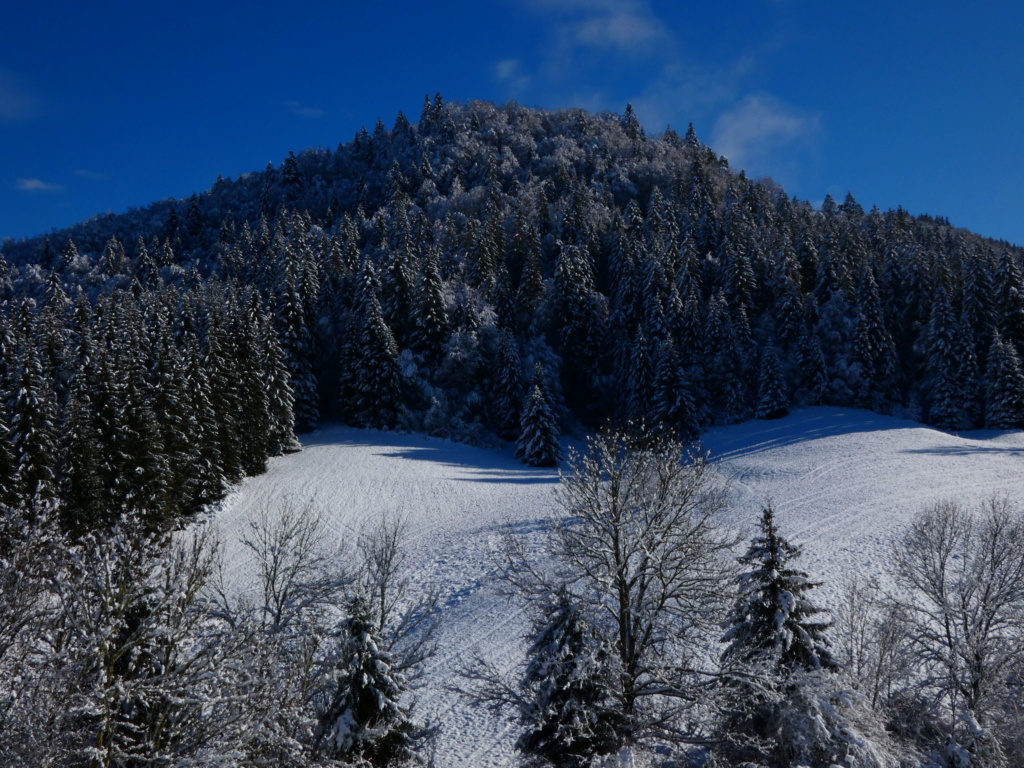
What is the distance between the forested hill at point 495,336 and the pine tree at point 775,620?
26316 mm

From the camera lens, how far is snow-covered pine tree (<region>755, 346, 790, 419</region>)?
176 feet

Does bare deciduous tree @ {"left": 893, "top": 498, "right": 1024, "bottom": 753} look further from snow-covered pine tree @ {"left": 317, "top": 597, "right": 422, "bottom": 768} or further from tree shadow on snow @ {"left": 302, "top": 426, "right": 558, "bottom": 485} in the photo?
tree shadow on snow @ {"left": 302, "top": 426, "right": 558, "bottom": 485}

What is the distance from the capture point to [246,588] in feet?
90.5

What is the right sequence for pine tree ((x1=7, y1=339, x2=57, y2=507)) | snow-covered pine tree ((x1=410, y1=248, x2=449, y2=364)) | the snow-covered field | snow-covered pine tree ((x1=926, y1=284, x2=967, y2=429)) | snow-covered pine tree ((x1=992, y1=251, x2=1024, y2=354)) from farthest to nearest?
snow-covered pine tree ((x1=410, y1=248, x2=449, y2=364))
snow-covered pine tree ((x1=992, y1=251, x2=1024, y2=354))
snow-covered pine tree ((x1=926, y1=284, x2=967, y2=429))
pine tree ((x1=7, y1=339, x2=57, y2=507))
the snow-covered field

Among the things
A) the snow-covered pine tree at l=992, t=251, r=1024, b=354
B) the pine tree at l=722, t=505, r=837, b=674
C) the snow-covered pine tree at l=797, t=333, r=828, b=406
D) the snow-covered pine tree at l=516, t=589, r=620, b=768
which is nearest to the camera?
the snow-covered pine tree at l=516, t=589, r=620, b=768

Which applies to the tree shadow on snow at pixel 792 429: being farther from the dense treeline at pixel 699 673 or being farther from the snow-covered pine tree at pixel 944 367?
the dense treeline at pixel 699 673

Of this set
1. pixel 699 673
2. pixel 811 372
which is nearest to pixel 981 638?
pixel 699 673

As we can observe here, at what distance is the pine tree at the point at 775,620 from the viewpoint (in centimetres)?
1338

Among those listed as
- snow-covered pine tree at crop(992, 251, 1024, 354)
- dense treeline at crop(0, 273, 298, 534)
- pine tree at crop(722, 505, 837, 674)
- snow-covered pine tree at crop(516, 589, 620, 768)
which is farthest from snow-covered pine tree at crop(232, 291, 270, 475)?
snow-covered pine tree at crop(992, 251, 1024, 354)

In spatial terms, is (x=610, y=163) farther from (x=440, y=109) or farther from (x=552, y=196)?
(x=440, y=109)

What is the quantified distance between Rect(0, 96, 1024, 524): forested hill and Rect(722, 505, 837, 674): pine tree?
26316 millimetres

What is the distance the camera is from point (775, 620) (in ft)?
44.6

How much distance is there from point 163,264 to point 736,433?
82625mm

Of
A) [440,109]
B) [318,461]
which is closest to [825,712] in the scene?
[318,461]
